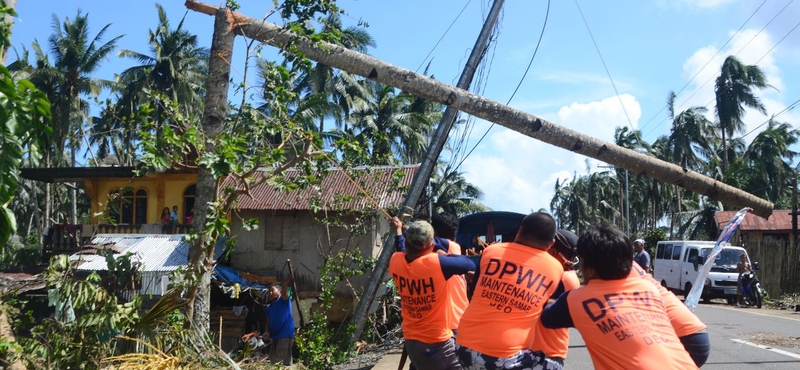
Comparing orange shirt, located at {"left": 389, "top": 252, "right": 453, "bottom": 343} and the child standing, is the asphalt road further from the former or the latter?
the child standing

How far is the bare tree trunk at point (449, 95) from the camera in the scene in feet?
27.9

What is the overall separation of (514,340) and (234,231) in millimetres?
18592

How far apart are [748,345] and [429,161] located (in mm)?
5419

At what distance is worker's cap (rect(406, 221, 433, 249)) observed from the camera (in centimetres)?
482

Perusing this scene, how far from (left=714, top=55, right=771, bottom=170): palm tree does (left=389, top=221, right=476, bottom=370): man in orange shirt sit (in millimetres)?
45977

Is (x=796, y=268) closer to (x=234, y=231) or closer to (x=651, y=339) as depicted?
(x=234, y=231)

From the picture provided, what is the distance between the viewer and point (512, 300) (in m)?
3.84

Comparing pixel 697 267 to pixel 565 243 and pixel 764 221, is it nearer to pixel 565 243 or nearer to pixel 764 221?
pixel 764 221

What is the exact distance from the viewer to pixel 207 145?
7891mm

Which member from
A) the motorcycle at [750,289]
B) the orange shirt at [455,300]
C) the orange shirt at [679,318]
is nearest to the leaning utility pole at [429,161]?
the orange shirt at [455,300]

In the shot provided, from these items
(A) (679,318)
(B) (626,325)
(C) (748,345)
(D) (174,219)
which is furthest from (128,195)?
(B) (626,325)

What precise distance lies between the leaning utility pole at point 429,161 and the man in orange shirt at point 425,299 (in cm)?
496

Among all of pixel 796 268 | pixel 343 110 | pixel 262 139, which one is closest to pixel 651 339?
pixel 262 139

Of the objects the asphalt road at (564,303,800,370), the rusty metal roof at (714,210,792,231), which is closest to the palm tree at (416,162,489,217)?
the rusty metal roof at (714,210,792,231)
